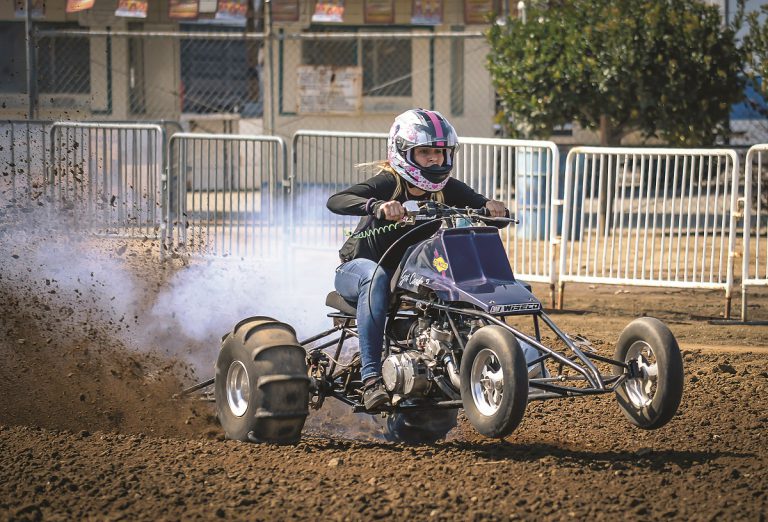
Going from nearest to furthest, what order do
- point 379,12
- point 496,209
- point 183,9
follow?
point 496,209 < point 183,9 < point 379,12

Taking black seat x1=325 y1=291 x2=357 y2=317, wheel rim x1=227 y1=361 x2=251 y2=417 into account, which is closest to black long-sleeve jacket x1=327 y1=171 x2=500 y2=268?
black seat x1=325 y1=291 x2=357 y2=317

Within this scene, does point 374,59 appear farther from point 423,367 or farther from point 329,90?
point 423,367

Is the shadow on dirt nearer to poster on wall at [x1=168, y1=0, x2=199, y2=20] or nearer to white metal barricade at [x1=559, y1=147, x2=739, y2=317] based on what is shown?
white metal barricade at [x1=559, y1=147, x2=739, y2=317]

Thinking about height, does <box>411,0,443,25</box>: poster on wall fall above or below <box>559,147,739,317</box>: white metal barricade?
above

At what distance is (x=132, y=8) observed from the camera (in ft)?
67.7

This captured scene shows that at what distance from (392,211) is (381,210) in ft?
0.30

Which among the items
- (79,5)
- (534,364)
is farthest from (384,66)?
(534,364)

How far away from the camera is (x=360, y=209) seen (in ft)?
23.9

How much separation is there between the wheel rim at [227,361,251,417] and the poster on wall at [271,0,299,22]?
627 inches

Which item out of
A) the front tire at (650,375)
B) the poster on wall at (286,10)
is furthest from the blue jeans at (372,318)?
the poster on wall at (286,10)

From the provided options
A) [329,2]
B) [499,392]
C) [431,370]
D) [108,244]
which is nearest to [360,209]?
[431,370]

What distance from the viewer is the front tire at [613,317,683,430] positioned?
20.9 ft

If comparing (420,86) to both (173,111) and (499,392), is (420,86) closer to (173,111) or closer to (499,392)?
(173,111)

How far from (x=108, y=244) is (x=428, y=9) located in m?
11.1
